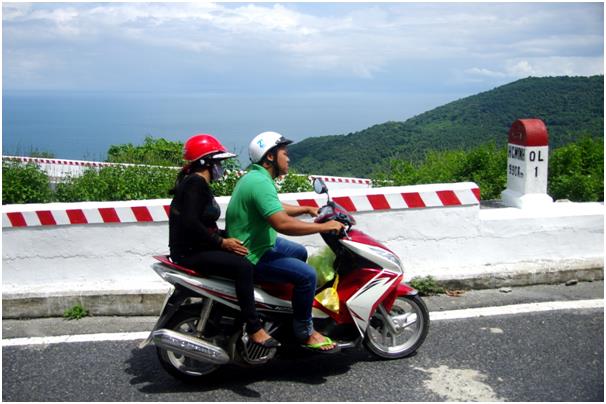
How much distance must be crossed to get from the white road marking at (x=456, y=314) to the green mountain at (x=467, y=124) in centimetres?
1611

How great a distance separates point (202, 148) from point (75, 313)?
2.36 metres

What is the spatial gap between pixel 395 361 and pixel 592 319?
184 centimetres

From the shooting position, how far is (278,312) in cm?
464

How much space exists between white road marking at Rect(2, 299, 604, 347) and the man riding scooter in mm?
1495

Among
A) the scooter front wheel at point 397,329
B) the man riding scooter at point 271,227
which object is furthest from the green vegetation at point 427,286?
the man riding scooter at point 271,227

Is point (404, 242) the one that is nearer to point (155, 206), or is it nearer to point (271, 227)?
point (271, 227)

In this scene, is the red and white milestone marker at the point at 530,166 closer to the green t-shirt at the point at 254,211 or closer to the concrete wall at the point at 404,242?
the concrete wall at the point at 404,242

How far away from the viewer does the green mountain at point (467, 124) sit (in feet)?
82.7

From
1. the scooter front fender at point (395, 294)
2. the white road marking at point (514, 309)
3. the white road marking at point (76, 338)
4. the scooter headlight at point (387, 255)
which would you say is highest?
the scooter headlight at point (387, 255)

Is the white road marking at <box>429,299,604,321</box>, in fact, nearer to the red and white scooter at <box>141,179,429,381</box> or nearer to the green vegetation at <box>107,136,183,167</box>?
the red and white scooter at <box>141,179,429,381</box>

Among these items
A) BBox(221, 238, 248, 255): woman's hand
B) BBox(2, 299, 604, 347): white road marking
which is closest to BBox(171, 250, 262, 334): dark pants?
BBox(221, 238, 248, 255): woman's hand

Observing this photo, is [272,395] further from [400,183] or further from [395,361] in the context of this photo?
[400,183]

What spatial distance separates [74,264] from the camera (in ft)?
20.6

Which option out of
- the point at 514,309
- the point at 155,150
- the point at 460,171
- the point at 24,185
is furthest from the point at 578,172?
the point at 155,150
